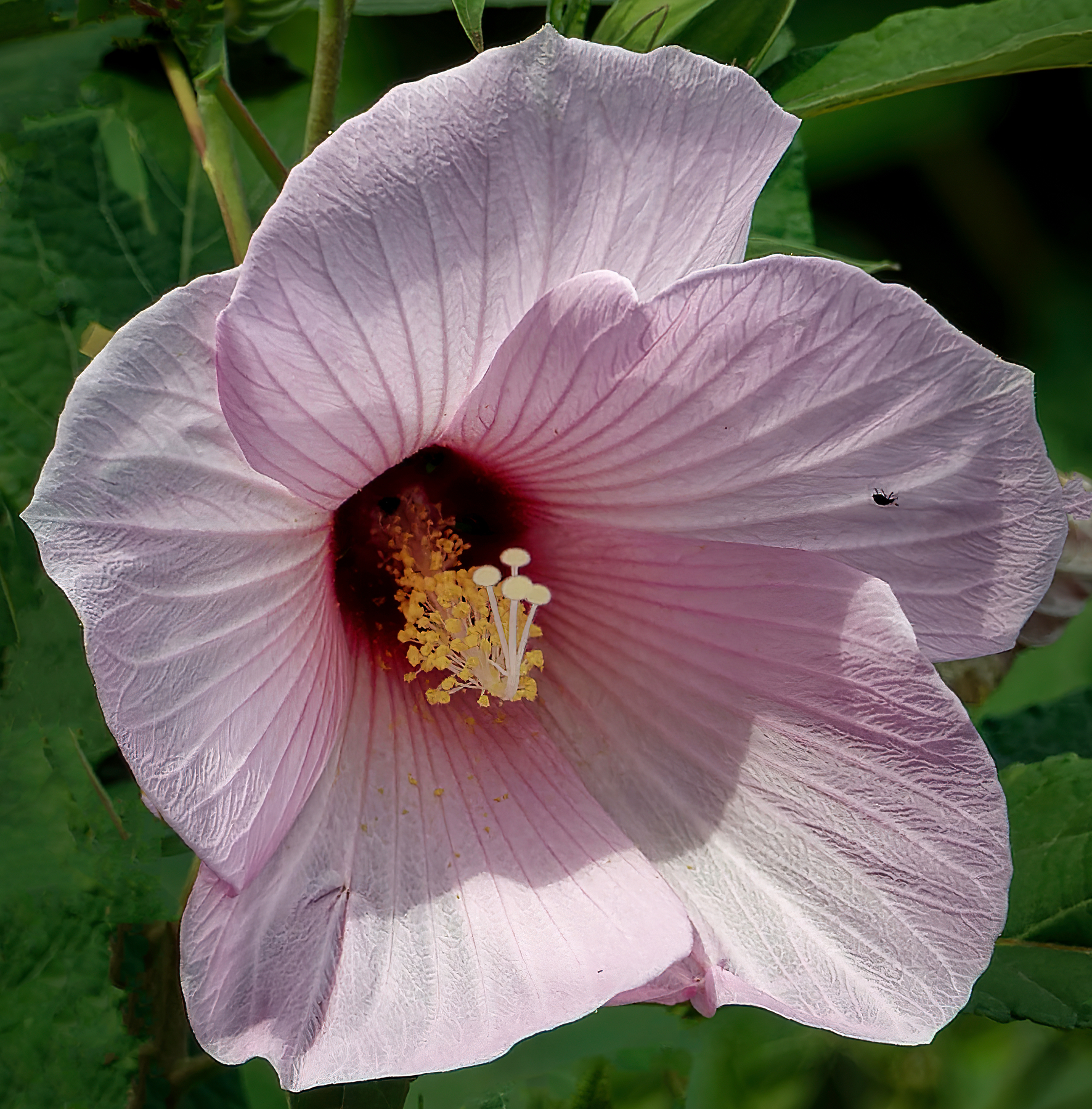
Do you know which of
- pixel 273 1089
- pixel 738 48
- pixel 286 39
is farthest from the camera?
pixel 286 39

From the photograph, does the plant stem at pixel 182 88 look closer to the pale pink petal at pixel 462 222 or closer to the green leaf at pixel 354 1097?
the pale pink petal at pixel 462 222

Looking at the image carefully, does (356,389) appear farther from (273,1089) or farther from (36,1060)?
(273,1089)

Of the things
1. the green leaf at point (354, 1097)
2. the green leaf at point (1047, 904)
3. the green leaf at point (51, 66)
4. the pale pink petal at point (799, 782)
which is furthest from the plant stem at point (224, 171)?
the green leaf at point (1047, 904)

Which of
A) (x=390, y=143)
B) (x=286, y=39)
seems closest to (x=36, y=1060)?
(x=390, y=143)

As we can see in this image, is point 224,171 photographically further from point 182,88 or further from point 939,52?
point 939,52

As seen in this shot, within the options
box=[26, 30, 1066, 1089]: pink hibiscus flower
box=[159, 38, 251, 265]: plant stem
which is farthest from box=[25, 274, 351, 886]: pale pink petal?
box=[159, 38, 251, 265]: plant stem
